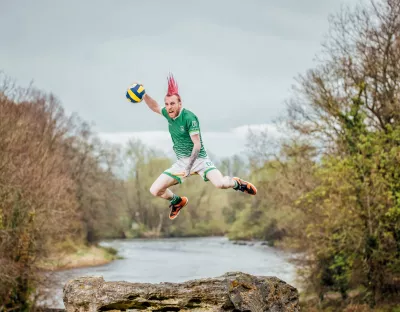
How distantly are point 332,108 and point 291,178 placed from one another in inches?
135

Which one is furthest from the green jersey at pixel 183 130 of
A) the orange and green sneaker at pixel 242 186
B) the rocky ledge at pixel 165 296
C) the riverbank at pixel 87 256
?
the riverbank at pixel 87 256

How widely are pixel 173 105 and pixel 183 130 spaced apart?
1.25 feet

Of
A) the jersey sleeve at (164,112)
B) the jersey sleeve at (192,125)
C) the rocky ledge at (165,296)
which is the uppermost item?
the jersey sleeve at (164,112)

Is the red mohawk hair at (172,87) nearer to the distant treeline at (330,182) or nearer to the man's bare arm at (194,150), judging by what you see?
the man's bare arm at (194,150)

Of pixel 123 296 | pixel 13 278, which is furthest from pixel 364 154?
pixel 123 296

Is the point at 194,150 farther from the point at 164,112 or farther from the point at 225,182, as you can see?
the point at 164,112

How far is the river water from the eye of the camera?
3597cm

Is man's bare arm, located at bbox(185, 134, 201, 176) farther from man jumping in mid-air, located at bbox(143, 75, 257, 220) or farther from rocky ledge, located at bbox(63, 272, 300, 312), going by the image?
rocky ledge, located at bbox(63, 272, 300, 312)

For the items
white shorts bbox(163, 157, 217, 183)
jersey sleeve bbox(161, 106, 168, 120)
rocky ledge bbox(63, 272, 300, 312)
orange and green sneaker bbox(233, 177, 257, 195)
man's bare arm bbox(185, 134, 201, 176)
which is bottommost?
rocky ledge bbox(63, 272, 300, 312)

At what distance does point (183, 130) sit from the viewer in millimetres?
8727

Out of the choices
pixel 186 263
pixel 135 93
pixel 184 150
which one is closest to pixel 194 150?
pixel 184 150

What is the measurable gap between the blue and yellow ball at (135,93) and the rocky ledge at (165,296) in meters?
2.96

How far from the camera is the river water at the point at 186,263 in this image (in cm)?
3597

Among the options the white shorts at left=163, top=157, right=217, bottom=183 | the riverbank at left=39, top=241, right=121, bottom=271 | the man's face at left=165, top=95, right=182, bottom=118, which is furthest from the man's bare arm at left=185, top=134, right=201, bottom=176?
the riverbank at left=39, top=241, right=121, bottom=271
